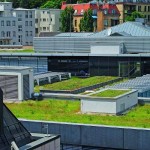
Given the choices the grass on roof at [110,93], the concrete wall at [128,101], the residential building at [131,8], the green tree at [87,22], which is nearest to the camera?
the concrete wall at [128,101]

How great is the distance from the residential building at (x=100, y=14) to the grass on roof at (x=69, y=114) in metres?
69.3

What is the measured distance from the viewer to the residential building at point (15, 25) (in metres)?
101

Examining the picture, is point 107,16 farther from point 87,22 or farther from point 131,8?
point 131,8

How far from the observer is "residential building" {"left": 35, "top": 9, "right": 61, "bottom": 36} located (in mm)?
118188

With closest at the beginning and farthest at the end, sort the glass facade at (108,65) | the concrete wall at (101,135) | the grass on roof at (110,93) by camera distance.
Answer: the concrete wall at (101,135)
the grass on roof at (110,93)
the glass facade at (108,65)

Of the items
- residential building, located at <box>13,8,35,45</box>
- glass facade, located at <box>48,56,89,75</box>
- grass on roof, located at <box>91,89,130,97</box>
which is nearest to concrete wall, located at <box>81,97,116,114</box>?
grass on roof, located at <box>91,89,130,97</box>

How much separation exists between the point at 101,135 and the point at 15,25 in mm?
76498

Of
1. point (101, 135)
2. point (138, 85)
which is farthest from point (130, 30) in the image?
point (101, 135)

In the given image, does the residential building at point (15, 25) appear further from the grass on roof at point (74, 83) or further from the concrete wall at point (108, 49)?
the grass on roof at point (74, 83)

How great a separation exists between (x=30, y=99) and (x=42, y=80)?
1030 cm

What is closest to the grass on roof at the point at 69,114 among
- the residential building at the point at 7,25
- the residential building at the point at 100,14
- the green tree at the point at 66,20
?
the residential building at the point at 7,25

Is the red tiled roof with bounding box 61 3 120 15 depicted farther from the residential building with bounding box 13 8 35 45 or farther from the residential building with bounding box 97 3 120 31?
the residential building with bounding box 13 8 35 45

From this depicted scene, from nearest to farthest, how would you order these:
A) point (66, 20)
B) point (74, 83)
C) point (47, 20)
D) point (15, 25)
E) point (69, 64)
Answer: point (74, 83), point (69, 64), point (15, 25), point (66, 20), point (47, 20)

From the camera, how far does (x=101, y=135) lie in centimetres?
2888
